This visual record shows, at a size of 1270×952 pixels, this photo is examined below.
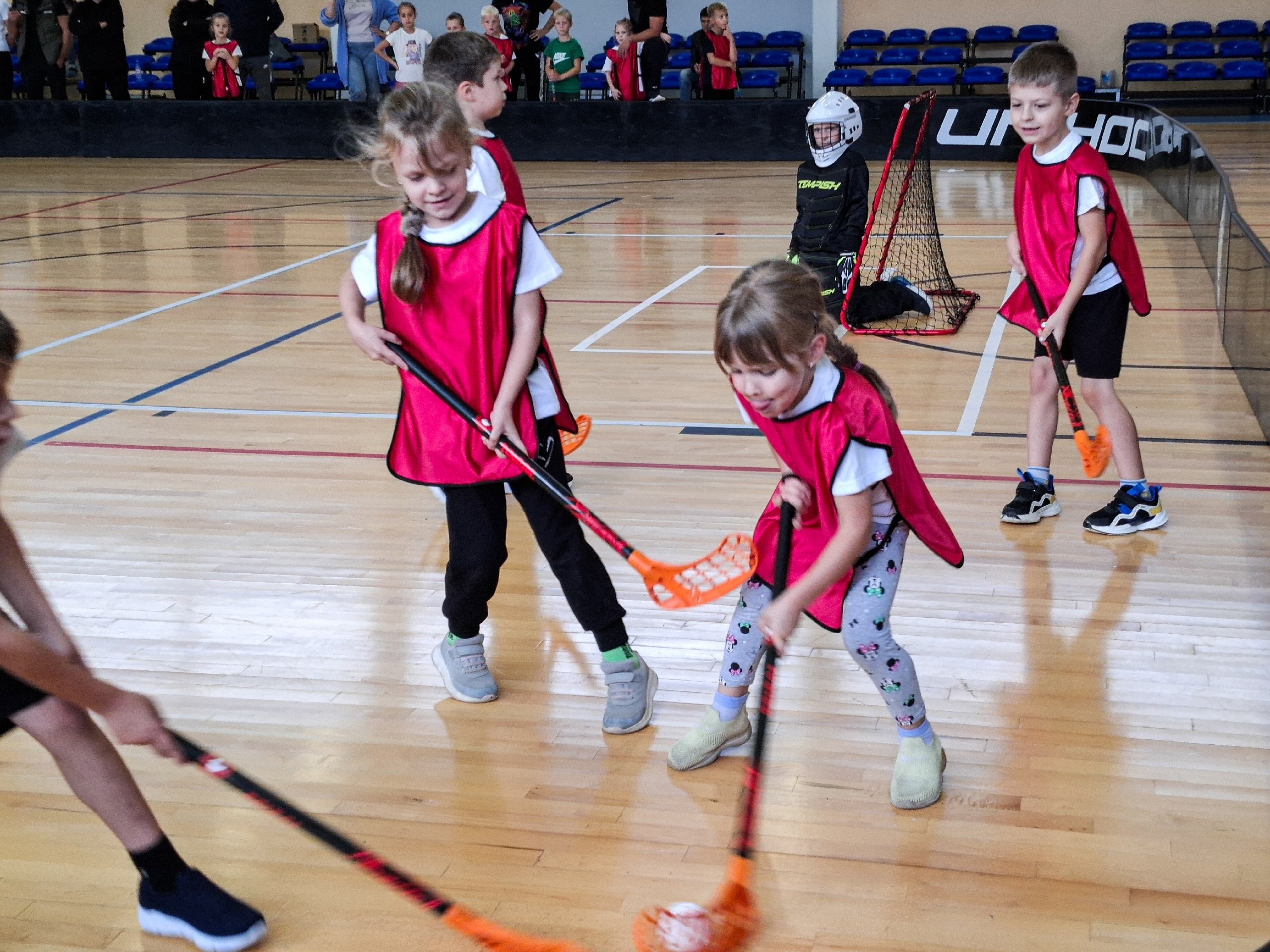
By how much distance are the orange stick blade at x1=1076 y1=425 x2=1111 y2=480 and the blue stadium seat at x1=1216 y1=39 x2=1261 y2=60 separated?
11.1 meters

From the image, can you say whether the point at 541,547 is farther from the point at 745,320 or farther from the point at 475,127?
the point at 475,127

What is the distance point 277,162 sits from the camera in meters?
13.4

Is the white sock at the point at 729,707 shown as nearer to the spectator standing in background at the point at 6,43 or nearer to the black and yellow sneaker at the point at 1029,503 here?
the black and yellow sneaker at the point at 1029,503

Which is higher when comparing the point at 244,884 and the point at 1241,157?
the point at 1241,157

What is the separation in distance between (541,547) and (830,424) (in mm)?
759

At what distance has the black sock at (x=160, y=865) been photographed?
1900 mm

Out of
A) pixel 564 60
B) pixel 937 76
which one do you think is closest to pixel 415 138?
pixel 564 60

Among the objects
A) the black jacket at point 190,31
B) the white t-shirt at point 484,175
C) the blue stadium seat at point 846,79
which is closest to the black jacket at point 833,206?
the white t-shirt at point 484,175

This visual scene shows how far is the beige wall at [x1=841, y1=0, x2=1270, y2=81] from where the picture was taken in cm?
1355

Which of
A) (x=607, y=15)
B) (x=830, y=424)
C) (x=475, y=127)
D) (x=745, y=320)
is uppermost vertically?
(x=607, y=15)

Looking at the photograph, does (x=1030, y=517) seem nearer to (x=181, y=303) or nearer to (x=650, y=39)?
(x=181, y=303)

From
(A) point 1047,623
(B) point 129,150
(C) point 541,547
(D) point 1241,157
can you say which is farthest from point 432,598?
(B) point 129,150

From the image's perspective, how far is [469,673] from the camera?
272 centimetres

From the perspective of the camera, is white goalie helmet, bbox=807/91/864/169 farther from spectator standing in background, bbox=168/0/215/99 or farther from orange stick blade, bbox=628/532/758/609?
spectator standing in background, bbox=168/0/215/99
